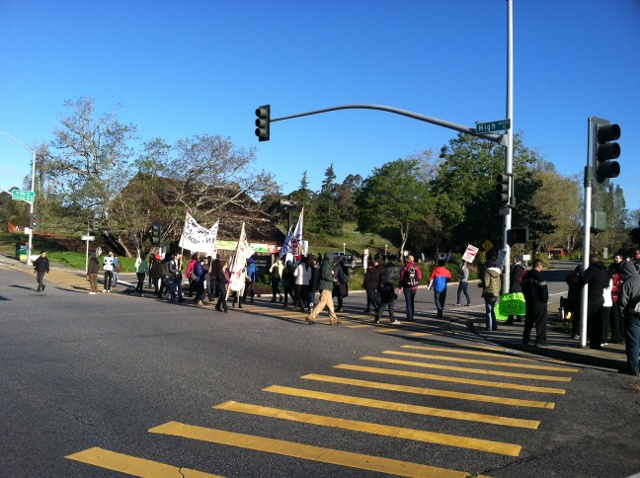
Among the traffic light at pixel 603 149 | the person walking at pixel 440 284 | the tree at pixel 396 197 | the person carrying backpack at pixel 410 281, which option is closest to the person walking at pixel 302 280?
the person carrying backpack at pixel 410 281

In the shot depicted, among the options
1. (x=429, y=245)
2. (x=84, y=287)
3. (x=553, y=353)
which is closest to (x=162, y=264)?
(x=84, y=287)

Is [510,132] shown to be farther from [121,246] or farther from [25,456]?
[121,246]

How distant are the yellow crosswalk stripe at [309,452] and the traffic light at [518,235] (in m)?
10.4

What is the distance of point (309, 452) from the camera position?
5141 mm

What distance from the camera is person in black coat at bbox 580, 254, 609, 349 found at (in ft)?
36.2

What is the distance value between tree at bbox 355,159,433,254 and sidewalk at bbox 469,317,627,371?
167 ft

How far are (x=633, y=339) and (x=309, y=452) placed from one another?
6.14 metres

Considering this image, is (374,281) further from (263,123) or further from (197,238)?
(197,238)

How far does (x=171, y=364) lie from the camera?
8.87m

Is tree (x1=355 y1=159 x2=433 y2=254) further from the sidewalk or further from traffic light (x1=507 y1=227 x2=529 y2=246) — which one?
the sidewalk

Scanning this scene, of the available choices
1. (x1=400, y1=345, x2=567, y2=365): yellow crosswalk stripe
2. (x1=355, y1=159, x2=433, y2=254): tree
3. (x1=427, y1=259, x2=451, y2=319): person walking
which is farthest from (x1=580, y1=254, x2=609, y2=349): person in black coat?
(x1=355, y1=159, x2=433, y2=254): tree

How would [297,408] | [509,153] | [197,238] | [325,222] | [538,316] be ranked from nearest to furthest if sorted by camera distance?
[297,408] < [538,316] < [509,153] < [197,238] < [325,222]

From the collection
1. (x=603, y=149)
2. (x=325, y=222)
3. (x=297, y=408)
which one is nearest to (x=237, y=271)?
(x=603, y=149)

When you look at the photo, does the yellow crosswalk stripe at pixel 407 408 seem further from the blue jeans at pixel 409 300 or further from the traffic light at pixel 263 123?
the traffic light at pixel 263 123
